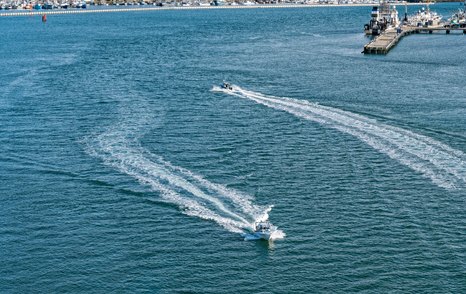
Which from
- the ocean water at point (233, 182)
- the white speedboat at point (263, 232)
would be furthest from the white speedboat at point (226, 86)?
the white speedboat at point (263, 232)

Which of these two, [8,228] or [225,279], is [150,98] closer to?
[8,228]

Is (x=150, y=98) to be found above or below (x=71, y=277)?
above

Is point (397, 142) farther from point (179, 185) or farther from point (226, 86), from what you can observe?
point (226, 86)

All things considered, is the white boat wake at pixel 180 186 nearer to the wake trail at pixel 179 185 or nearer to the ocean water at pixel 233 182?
the wake trail at pixel 179 185

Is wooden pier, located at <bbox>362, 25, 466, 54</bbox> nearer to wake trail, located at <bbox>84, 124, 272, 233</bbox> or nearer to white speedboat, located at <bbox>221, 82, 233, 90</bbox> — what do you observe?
white speedboat, located at <bbox>221, 82, 233, 90</bbox>

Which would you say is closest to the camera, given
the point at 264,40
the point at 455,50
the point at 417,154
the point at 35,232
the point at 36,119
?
the point at 35,232

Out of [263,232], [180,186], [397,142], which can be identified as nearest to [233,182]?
[180,186]

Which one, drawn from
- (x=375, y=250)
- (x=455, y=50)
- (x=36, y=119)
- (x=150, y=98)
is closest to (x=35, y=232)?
(x=375, y=250)
